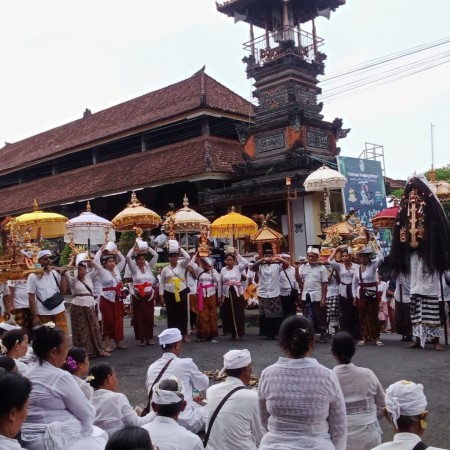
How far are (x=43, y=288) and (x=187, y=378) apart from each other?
15.3 ft

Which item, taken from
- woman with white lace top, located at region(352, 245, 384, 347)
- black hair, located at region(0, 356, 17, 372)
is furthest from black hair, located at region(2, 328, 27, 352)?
woman with white lace top, located at region(352, 245, 384, 347)

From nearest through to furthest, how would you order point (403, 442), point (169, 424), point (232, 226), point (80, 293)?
point (403, 442) → point (169, 424) → point (80, 293) → point (232, 226)

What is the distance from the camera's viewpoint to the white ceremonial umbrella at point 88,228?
38.7ft

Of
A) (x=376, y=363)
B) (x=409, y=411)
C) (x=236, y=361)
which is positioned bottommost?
(x=376, y=363)

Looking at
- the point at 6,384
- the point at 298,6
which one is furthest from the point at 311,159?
the point at 6,384

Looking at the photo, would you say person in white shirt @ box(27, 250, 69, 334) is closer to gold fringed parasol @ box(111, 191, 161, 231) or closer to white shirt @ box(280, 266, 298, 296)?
gold fringed parasol @ box(111, 191, 161, 231)

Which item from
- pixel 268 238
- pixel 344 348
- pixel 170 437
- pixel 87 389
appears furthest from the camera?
pixel 268 238

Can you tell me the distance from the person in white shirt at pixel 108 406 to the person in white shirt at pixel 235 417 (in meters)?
0.56

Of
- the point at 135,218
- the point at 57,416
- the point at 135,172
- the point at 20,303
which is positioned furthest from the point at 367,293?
the point at 135,172

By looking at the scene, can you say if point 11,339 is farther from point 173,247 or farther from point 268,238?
point 268,238

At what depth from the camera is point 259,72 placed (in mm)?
21438

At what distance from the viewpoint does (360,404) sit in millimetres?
4203

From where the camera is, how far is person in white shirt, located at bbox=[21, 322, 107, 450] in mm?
3959

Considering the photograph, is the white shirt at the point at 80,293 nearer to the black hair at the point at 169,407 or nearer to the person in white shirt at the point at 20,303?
the person in white shirt at the point at 20,303
